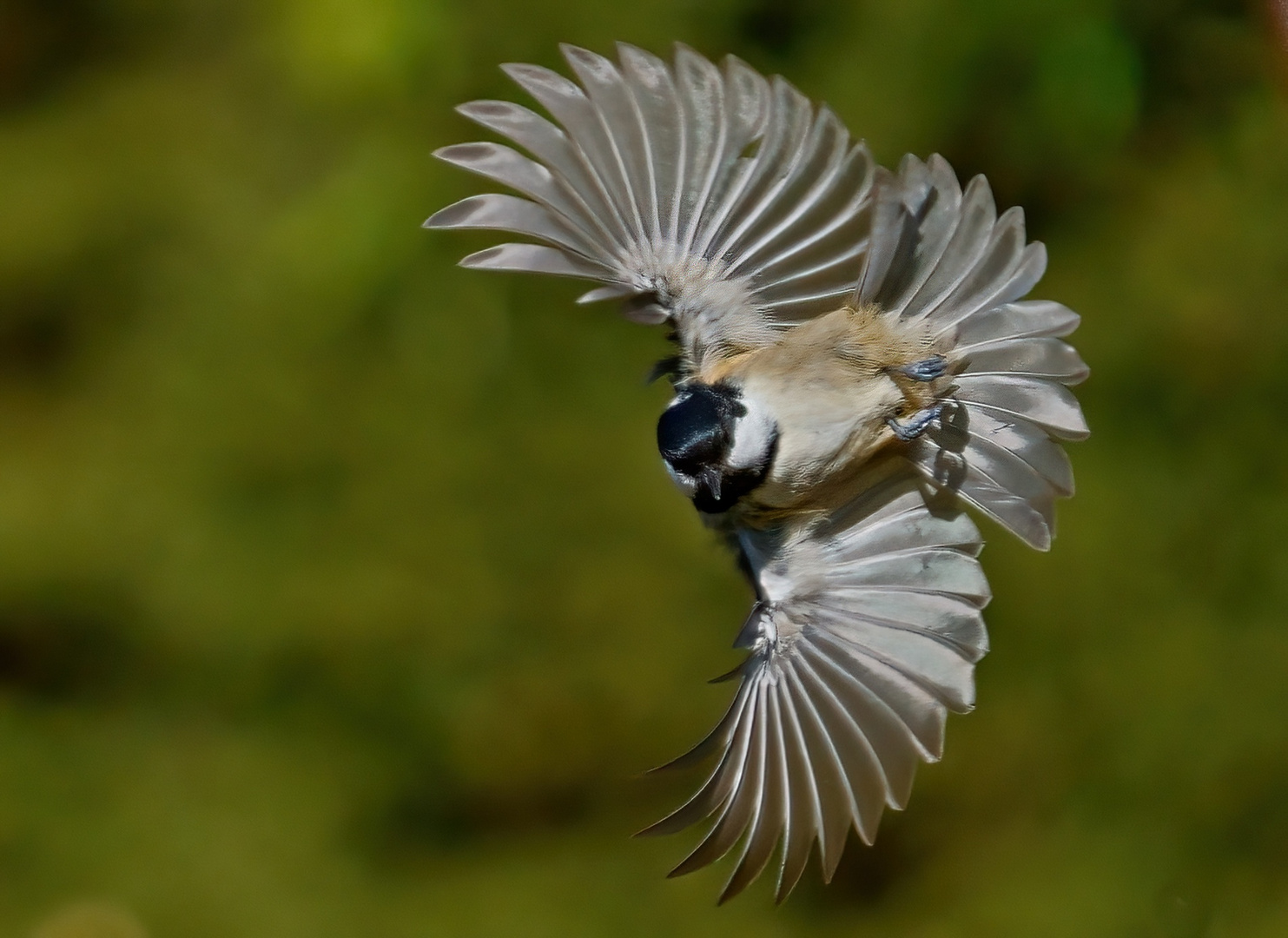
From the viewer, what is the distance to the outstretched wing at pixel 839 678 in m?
0.88

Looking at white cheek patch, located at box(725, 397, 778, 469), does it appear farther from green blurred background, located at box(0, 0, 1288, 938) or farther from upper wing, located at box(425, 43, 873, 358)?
green blurred background, located at box(0, 0, 1288, 938)

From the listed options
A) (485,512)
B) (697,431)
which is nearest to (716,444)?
(697,431)

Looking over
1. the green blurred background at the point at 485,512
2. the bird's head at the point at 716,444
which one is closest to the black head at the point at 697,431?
the bird's head at the point at 716,444

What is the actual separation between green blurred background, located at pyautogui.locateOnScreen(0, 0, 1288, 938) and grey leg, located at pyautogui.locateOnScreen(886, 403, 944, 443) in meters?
0.48

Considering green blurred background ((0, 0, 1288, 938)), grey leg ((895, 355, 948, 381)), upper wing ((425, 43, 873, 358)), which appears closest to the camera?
upper wing ((425, 43, 873, 358))

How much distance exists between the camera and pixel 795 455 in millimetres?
939

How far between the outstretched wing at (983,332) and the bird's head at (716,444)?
0.13m

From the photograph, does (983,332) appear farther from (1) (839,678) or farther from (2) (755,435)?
(1) (839,678)

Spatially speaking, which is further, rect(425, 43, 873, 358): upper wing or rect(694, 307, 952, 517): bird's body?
rect(694, 307, 952, 517): bird's body

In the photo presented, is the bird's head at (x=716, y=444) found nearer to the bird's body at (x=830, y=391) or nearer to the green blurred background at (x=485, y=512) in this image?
the bird's body at (x=830, y=391)

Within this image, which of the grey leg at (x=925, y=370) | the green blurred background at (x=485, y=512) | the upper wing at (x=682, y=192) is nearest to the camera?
the upper wing at (x=682, y=192)

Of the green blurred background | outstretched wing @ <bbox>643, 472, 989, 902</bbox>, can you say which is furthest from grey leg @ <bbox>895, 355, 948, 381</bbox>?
the green blurred background

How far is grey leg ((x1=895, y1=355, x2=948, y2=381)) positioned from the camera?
94 centimetres

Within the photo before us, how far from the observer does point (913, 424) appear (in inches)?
38.1
